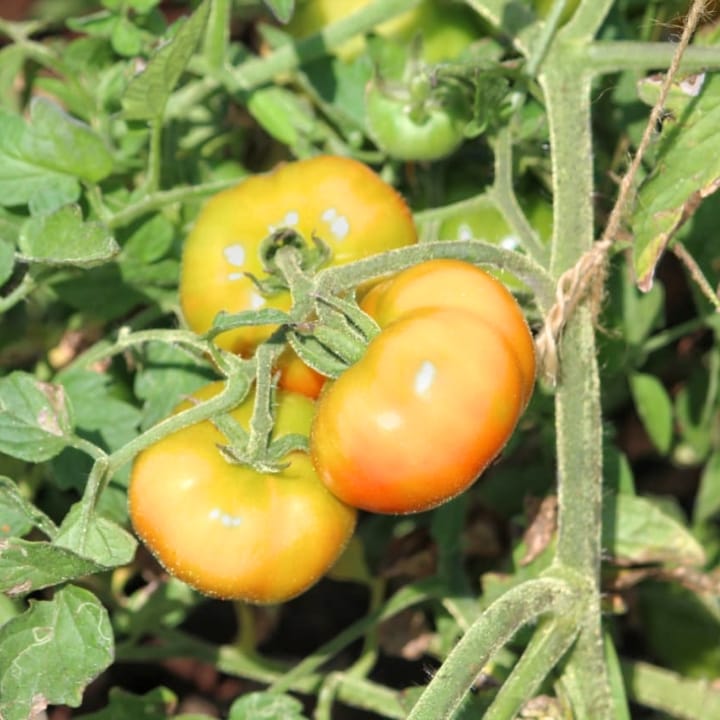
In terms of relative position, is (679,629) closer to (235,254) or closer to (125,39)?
(235,254)

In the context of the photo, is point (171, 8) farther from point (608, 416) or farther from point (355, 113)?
point (608, 416)

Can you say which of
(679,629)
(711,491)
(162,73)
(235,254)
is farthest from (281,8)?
(679,629)

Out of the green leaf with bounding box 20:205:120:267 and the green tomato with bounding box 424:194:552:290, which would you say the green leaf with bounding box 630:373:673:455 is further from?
the green leaf with bounding box 20:205:120:267

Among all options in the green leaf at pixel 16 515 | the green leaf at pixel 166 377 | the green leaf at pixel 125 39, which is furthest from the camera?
the green leaf at pixel 125 39

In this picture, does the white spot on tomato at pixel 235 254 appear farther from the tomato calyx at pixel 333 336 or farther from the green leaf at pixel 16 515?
the green leaf at pixel 16 515

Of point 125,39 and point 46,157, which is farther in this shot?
point 125,39

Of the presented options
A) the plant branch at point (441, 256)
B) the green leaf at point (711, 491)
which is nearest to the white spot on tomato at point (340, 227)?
the plant branch at point (441, 256)
